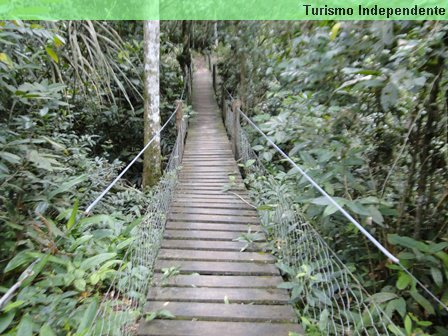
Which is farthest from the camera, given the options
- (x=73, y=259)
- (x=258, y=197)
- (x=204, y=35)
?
(x=204, y=35)

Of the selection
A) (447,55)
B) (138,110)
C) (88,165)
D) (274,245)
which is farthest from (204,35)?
(447,55)

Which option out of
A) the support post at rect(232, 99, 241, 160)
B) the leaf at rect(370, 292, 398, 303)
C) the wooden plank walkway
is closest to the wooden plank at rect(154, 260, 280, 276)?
the wooden plank walkway

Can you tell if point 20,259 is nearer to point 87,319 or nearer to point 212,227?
point 87,319

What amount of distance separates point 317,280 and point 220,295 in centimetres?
65

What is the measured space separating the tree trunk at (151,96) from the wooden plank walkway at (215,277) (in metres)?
0.82

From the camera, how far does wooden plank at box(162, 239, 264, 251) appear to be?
2.63 m

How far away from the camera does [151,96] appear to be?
4.57 meters

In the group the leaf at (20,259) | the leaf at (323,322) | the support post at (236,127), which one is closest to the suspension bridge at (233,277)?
the leaf at (323,322)

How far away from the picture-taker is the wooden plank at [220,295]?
2008 millimetres

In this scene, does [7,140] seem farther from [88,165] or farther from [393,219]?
[393,219]

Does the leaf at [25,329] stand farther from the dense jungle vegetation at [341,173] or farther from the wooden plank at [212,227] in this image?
the wooden plank at [212,227]

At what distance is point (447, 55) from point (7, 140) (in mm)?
2550

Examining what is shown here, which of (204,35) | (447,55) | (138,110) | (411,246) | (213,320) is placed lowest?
(213,320)

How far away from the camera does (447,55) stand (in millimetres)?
1374
